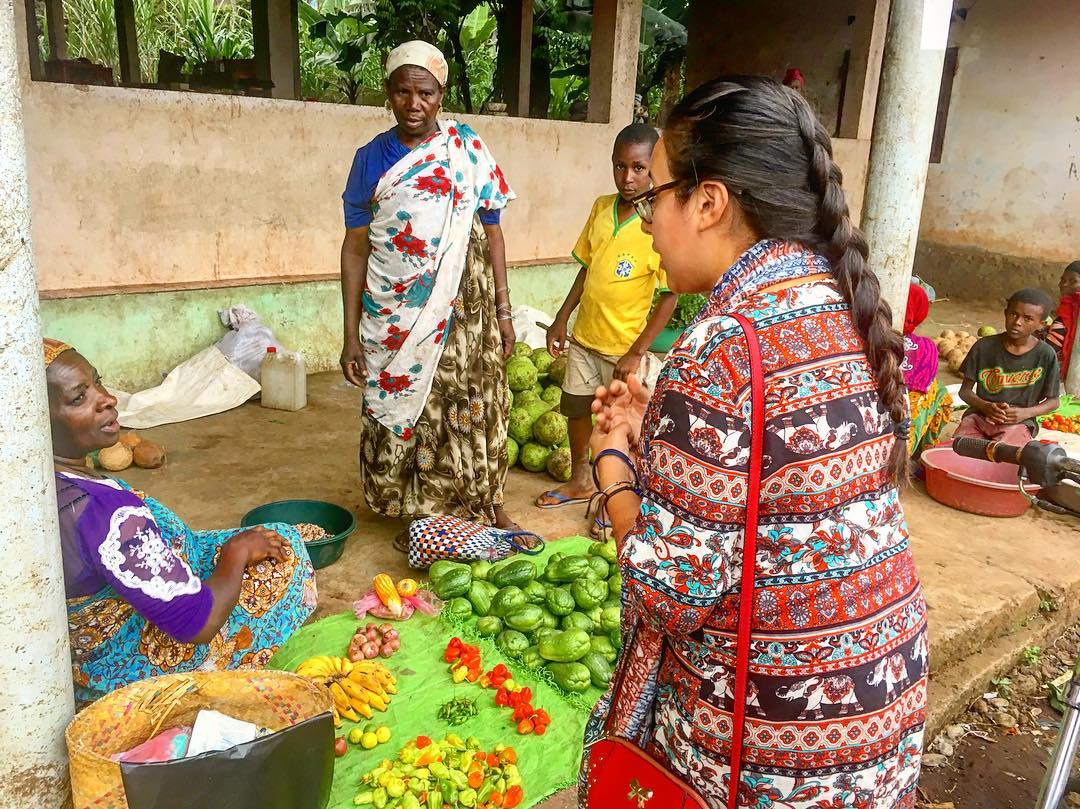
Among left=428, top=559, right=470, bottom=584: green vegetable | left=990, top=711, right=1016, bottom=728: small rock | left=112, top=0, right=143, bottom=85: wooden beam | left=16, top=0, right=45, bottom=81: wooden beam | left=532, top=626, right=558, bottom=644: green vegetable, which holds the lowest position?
left=990, top=711, right=1016, bottom=728: small rock

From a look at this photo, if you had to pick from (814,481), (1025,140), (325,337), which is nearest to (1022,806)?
(814,481)

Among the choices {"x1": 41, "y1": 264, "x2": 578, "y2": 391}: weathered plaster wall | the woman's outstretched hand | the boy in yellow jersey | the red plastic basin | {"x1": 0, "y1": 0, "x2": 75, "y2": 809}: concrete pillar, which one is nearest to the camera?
the woman's outstretched hand

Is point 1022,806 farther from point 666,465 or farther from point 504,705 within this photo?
point 666,465

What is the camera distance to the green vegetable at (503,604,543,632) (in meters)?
3.38

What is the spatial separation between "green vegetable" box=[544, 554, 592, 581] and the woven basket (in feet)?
4.40

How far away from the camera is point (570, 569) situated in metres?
3.58

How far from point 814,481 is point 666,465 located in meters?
0.23

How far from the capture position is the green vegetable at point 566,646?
126 inches

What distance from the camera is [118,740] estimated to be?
2.29 metres

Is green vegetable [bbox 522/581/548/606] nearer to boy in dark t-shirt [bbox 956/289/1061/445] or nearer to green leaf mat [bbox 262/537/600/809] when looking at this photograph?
green leaf mat [bbox 262/537/600/809]

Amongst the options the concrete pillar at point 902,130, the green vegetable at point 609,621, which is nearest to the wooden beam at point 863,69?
the concrete pillar at point 902,130

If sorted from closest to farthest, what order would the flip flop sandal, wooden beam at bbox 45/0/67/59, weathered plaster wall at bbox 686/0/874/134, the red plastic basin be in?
the flip flop sandal
the red plastic basin
wooden beam at bbox 45/0/67/59
weathered plaster wall at bbox 686/0/874/134

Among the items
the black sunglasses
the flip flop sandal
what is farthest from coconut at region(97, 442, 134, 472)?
the black sunglasses

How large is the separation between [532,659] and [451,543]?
2.44 ft
